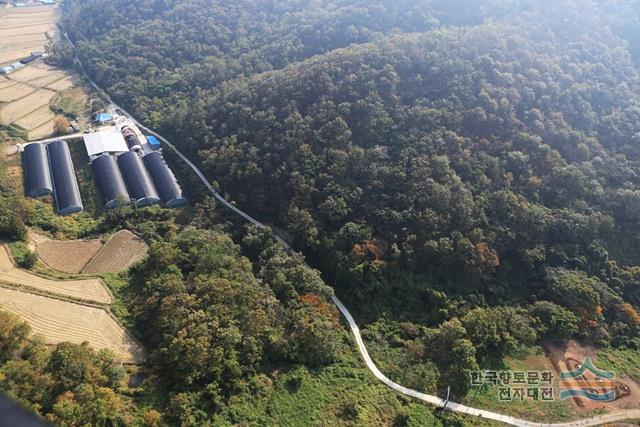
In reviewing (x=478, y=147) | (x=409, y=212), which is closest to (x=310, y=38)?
(x=478, y=147)

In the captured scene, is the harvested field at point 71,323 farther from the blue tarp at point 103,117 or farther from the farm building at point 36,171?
the blue tarp at point 103,117

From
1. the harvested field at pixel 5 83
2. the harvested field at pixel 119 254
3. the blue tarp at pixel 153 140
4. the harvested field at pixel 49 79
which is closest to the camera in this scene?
the harvested field at pixel 119 254

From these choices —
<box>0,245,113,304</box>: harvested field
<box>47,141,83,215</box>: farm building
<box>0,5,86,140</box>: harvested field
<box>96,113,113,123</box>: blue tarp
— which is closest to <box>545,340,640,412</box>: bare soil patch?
<box>0,245,113,304</box>: harvested field

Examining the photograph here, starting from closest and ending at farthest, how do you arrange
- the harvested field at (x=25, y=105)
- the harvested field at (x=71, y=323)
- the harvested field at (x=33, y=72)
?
the harvested field at (x=71, y=323), the harvested field at (x=25, y=105), the harvested field at (x=33, y=72)

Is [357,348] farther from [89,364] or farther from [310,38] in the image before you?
[310,38]

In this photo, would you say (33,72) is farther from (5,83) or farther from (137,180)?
(137,180)

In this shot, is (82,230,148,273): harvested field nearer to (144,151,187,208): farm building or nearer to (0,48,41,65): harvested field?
(144,151,187,208): farm building

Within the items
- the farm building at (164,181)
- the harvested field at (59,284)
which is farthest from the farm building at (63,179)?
the harvested field at (59,284)
